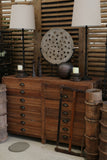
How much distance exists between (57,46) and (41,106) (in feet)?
2.78

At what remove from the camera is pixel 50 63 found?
3.35 meters

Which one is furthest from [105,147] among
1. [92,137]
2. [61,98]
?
[61,98]

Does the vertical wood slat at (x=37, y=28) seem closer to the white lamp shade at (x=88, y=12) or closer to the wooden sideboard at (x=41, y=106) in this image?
the wooden sideboard at (x=41, y=106)

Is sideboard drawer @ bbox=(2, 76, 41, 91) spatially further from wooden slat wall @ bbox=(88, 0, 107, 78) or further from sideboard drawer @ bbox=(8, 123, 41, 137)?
wooden slat wall @ bbox=(88, 0, 107, 78)

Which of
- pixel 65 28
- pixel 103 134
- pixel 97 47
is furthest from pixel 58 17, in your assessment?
pixel 103 134

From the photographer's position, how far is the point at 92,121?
2551 millimetres

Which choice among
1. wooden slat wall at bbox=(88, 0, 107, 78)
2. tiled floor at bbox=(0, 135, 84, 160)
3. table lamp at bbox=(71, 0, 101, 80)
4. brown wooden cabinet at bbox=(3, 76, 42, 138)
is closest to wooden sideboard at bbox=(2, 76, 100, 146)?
brown wooden cabinet at bbox=(3, 76, 42, 138)

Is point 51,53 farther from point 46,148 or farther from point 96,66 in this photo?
point 46,148

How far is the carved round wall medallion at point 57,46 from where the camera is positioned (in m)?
3.18

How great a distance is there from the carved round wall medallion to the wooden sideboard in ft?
1.14

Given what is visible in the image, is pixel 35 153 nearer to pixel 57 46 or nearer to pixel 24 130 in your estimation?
pixel 24 130

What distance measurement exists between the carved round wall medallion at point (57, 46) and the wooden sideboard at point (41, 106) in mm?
349

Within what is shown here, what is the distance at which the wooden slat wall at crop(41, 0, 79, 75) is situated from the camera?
3.26m

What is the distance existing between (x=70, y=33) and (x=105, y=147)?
1607mm
